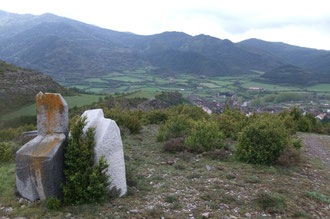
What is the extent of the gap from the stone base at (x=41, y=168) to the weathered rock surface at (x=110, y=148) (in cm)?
88

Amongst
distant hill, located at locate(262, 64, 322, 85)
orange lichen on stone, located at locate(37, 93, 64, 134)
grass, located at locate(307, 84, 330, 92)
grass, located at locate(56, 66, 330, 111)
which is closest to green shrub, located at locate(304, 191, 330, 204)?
orange lichen on stone, located at locate(37, 93, 64, 134)

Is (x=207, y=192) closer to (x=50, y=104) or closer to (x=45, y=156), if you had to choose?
(x=45, y=156)

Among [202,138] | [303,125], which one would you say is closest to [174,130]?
[202,138]

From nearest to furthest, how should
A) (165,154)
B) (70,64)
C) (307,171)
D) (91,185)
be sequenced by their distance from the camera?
(91,185) → (307,171) → (165,154) → (70,64)

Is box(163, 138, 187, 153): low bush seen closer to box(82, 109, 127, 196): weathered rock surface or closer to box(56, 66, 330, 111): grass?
box(82, 109, 127, 196): weathered rock surface

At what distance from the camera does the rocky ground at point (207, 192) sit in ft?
18.3

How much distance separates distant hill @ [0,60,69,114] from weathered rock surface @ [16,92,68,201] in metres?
46.9

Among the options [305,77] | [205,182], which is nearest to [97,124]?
[205,182]

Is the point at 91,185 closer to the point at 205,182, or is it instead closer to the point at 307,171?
the point at 205,182

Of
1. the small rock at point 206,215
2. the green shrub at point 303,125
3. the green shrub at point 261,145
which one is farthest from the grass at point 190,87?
the small rock at point 206,215

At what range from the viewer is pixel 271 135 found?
32.6ft

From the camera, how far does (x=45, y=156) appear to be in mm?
5609

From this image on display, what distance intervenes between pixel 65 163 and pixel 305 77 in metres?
181

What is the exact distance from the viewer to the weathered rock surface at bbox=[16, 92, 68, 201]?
5660 mm
